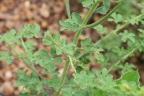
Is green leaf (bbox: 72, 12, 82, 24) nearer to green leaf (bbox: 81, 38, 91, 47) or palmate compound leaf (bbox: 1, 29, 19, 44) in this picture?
green leaf (bbox: 81, 38, 91, 47)

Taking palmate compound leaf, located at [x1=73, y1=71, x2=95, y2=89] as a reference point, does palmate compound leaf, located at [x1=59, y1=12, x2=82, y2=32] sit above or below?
above

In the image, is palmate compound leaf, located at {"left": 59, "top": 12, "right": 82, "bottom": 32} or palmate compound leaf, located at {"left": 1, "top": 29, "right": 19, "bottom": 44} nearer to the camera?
palmate compound leaf, located at {"left": 59, "top": 12, "right": 82, "bottom": 32}

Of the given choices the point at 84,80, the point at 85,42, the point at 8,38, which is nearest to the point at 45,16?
the point at 8,38

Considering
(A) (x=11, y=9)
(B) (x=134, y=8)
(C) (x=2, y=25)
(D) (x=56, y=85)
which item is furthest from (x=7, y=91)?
(D) (x=56, y=85)

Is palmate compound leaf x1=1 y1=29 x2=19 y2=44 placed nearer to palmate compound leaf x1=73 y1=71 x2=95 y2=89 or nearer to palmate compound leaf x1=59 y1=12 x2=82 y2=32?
palmate compound leaf x1=59 y1=12 x2=82 y2=32

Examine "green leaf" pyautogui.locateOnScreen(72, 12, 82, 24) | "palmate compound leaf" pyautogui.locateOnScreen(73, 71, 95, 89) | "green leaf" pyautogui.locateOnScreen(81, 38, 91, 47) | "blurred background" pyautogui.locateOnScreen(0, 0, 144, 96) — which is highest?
"blurred background" pyautogui.locateOnScreen(0, 0, 144, 96)

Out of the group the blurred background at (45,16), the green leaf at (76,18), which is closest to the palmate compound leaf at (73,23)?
the green leaf at (76,18)

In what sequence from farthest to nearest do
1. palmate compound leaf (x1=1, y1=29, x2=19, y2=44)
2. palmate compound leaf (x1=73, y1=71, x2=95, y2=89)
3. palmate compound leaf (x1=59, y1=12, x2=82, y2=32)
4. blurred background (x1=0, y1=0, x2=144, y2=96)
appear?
blurred background (x1=0, y1=0, x2=144, y2=96) < palmate compound leaf (x1=1, y1=29, x2=19, y2=44) < palmate compound leaf (x1=59, y1=12, x2=82, y2=32) < palmate compound leaf (x1=73, y1=71, x2=95, y2=89)

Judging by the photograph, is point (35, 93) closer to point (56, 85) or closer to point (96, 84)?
point (56, 85)

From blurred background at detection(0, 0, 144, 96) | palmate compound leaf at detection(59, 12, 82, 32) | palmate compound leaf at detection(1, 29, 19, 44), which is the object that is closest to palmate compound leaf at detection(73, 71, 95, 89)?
palmate compound leaf at detection(59, 12, 82, 32)

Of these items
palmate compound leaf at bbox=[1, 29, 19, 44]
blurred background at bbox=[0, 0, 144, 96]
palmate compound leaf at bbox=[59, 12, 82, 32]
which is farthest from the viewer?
blurred background at bbox=[0, 0, 144, 96]

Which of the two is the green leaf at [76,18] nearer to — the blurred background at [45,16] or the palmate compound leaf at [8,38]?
the palmate compound leaf at [8,38]
